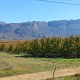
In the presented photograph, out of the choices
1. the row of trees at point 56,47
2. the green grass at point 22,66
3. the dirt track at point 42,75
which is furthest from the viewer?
the row of trees at point 56,47

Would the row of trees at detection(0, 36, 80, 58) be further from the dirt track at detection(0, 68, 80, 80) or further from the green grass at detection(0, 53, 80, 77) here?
the dirt track at detection(0, 68, 80, 80)

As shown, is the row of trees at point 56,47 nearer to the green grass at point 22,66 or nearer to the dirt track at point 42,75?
the green grass at point 22,66

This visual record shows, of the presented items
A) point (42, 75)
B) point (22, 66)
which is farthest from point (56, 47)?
point (42, 75)

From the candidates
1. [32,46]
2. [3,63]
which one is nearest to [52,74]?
[3,63]

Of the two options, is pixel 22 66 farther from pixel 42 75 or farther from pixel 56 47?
pixel 56 47

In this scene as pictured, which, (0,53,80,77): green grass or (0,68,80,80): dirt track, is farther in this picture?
(0,53,80,77): green grass

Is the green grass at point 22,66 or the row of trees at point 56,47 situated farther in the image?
the row of trees at point 56,47

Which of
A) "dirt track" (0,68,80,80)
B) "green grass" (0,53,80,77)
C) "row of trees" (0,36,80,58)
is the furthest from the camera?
"row of trees" (0,36,80,58)

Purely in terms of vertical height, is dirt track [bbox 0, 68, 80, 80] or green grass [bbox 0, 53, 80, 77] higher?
dirt track [bbox 0, 68, 80, 80]

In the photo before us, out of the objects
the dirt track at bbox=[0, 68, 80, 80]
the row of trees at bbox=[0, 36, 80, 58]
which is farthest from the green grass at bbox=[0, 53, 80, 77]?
the row of trees at bbox=[0, 36, 80, 58]

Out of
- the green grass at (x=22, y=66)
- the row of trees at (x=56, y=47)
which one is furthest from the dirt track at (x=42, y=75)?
the row of trees at (x=56, y=47)

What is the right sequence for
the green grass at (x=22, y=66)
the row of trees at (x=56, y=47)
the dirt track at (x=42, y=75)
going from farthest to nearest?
the row of trees at (x=56, y=47), the green grass at (x=22, y=66), the dirt track at (x=42, y=75)

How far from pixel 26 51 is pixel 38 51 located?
9.30 m

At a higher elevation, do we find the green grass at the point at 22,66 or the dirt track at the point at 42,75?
the dirt track at the point at 42,75
